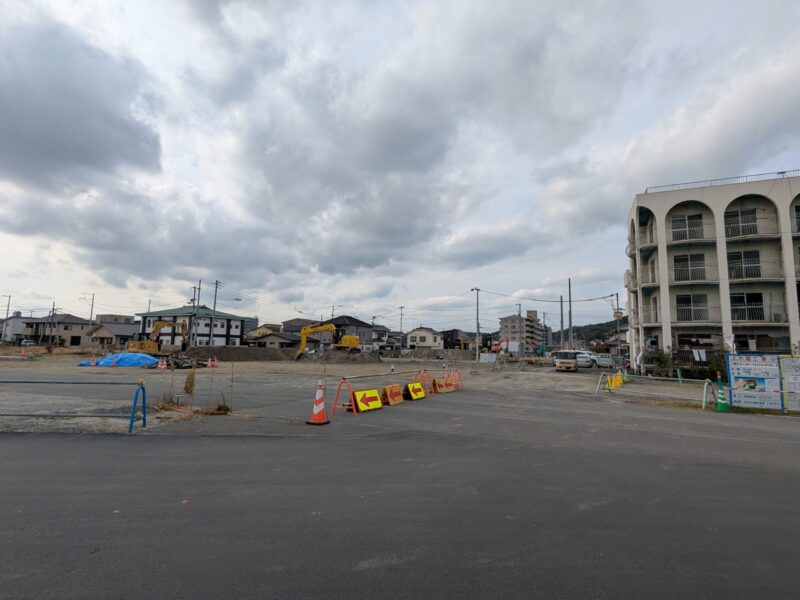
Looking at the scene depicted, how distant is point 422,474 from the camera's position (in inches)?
250

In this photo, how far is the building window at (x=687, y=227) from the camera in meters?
32.9

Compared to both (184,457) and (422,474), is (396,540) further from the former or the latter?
(184,457)

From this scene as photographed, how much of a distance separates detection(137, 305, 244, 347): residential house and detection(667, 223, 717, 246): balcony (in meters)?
62.6

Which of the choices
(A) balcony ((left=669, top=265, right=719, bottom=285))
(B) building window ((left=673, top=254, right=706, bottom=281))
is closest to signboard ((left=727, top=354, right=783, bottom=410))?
(A) balcony ((left=669, top=265, right=719, bottom=285))

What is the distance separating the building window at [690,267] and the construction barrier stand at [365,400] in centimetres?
2997

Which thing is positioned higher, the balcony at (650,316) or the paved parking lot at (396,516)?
the balcony at (650,316)

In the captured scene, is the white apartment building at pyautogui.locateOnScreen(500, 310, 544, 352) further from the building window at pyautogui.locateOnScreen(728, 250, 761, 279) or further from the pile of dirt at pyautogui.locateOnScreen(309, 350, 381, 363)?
the building window at pyautogui.locateOnScreen(728, 250, 761, 279)

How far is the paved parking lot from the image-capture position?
10.9 ft

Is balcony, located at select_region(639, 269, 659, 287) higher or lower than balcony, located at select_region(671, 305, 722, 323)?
higher

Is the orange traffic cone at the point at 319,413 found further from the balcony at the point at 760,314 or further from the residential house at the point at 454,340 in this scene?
the residential house at the point at 454,340

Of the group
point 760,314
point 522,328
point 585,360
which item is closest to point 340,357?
point 585,360

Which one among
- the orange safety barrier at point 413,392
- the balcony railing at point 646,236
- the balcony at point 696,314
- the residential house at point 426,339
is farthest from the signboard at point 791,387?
the residential house at point 426,339

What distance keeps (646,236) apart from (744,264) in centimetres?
690

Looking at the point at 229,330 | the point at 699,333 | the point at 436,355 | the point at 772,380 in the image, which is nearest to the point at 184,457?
the point at 772,380
